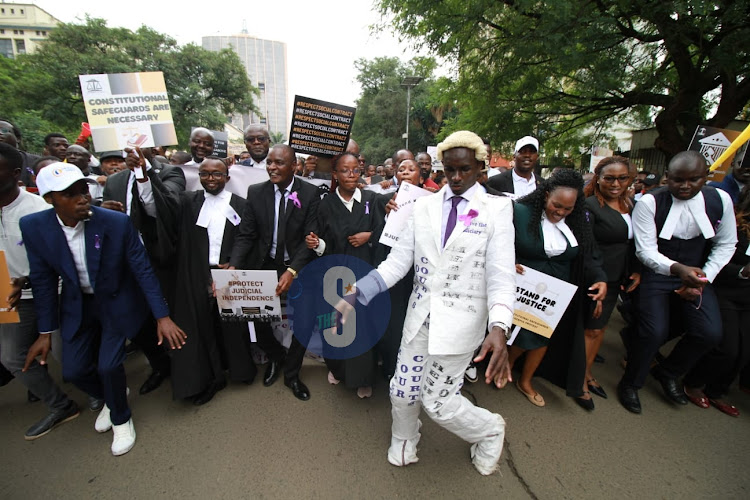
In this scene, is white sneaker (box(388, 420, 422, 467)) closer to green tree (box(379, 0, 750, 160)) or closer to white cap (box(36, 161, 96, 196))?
white cap (box(36, 161, 96, 196))

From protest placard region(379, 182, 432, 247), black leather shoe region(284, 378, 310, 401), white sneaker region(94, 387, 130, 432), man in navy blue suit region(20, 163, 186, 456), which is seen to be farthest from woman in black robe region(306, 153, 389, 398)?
white sneaker region(94, 387, 130, 432)

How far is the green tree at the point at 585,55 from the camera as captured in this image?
243 inches

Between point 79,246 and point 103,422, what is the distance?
4.89 ft

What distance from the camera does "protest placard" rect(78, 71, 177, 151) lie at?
262cm

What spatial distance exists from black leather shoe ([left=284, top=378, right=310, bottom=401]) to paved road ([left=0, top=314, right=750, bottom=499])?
64mm

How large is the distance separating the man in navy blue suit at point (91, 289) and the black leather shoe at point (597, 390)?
3.81 meters

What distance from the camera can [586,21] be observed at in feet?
20.7

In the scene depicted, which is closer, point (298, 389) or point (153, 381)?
point (298, 389)

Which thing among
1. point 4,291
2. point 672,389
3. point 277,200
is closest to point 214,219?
point 277,200

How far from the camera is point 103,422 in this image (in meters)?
2.87

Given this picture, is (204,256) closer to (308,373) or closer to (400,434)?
(308,373)

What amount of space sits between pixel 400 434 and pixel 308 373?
1.54 metres

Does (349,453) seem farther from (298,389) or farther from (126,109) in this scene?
(126,109)

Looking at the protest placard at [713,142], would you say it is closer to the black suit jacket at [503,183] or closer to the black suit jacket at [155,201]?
the black suit jacket at [503,183]
